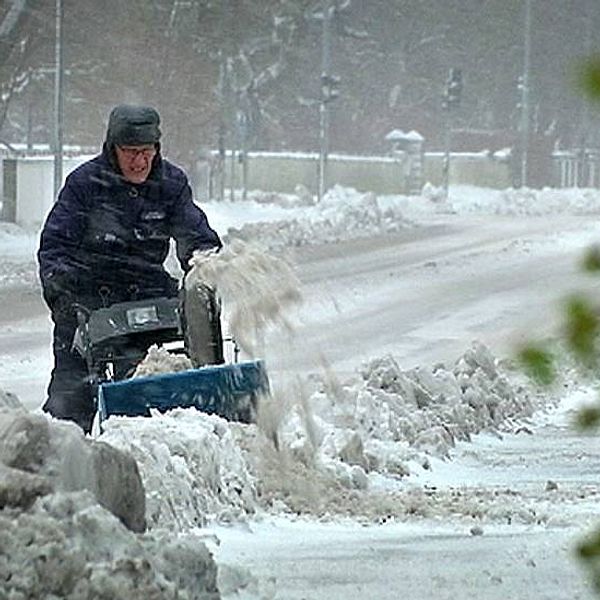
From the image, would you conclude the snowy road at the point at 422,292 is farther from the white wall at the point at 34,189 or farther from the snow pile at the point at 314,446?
the white wall at the point at 34,189

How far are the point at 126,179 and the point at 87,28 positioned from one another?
104 ft

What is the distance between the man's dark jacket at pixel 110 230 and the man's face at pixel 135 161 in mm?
30

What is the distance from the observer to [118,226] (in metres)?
8.41

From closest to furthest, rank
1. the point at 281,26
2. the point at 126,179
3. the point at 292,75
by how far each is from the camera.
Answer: the point at 126,179 → the point at 281,26 → the point at 292,75

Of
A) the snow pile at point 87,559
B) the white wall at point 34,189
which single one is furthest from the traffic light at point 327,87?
the snow pile at point 87,559

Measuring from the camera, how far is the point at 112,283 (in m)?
8.52

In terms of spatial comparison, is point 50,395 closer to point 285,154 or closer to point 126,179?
point 126,179

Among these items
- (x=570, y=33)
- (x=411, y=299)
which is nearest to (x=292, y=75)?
(x=570, y=33)

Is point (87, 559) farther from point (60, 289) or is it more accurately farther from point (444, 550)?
point (60, 289)

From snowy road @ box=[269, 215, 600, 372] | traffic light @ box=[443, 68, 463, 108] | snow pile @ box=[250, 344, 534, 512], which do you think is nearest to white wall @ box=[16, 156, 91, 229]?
snowy road @ box=[269, 215, 600, 372]

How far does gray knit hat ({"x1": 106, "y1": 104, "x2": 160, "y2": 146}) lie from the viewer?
27.0 ft

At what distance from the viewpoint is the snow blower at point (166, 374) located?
7922 millimetres

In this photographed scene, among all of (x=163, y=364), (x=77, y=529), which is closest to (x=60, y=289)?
(x=163, y=364)

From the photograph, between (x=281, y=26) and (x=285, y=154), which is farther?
(x=285, y=154)
